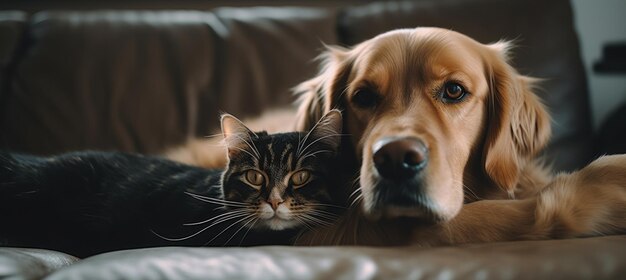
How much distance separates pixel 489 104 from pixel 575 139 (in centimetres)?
76

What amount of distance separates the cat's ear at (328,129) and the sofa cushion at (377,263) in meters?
0.44

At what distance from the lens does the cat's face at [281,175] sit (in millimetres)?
1366

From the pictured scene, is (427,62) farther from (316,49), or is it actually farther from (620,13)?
(620,13)

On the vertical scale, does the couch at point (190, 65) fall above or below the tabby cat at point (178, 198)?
above

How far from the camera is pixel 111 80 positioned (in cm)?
221

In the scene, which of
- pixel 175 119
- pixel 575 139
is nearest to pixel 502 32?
pixel 575 139

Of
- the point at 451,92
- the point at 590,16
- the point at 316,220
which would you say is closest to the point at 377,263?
the point at 316,220

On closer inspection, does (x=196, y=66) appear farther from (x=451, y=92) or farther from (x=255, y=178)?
(x=451, y=92)

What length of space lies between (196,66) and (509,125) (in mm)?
1243

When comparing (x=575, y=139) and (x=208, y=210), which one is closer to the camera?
(x=208, y=210)

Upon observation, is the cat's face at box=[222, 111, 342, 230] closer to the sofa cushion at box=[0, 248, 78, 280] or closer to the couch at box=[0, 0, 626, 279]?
the sofa cushion at box=[0, 248, 78, 280]

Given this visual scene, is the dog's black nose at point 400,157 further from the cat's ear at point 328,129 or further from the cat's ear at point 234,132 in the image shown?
the cat's ear at point 234,132

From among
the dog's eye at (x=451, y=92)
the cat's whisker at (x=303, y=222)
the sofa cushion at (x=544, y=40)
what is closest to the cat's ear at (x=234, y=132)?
the cat's whisker at (x=303, y=222)

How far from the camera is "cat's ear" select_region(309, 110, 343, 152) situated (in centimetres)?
142
